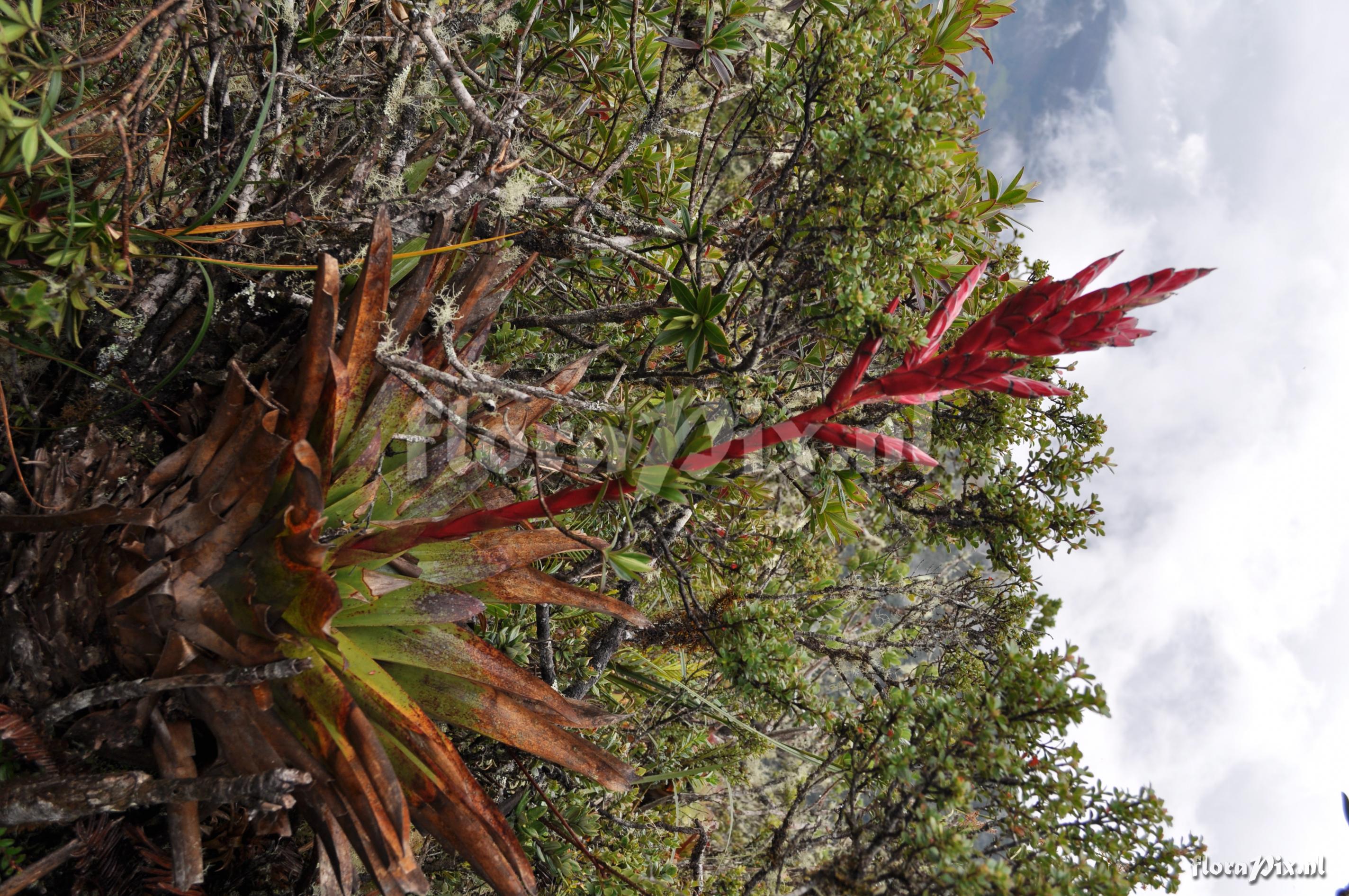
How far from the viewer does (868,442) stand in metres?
1.16

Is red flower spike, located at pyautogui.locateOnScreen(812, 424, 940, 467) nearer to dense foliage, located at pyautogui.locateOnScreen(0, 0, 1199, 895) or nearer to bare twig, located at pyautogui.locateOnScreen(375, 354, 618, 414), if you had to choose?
dense foliage, located at pyautogui.locateOnScreen(0, 0, 1199, 895)

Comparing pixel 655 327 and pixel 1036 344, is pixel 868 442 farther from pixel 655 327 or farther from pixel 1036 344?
pixel 655 327

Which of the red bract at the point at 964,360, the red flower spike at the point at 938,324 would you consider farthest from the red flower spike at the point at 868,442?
the red flower spike at the point at 938,324

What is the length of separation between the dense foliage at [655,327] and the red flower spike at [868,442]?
0.69ft

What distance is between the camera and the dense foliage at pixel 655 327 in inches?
45.6

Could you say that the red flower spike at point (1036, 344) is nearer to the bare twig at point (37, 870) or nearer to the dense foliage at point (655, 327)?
the dense foliage at point (655, 327)

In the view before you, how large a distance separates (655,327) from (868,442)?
0.95 metres

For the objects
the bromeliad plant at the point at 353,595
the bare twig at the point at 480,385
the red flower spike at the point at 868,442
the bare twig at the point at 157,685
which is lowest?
the bare twig at the point at 157,685

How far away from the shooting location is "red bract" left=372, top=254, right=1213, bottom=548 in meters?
0.96

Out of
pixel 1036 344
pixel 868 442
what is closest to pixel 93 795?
pixel 868 442

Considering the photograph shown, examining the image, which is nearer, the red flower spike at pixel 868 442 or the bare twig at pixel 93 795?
the bare twig at pixel 93 795

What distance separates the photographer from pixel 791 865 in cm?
175

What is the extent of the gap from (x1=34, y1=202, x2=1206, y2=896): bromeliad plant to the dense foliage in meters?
0.10

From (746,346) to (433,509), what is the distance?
1049 mm
